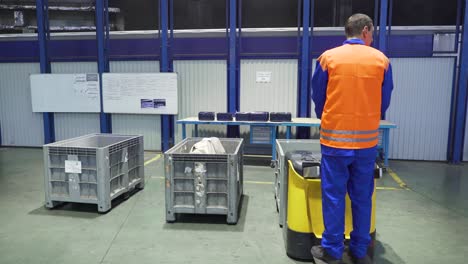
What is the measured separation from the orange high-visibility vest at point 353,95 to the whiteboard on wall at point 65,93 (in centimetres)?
659

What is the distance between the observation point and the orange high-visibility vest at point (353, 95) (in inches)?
92.8

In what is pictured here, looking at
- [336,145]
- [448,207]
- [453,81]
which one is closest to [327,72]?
[336,145]

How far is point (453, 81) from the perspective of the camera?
6703mm

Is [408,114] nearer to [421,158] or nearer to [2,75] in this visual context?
[421,158]

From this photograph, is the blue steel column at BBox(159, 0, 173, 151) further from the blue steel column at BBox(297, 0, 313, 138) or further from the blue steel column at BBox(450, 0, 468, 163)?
the blue steel column at BBox(450, 0, 468, 163)

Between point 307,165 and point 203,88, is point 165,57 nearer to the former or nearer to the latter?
point 203,88

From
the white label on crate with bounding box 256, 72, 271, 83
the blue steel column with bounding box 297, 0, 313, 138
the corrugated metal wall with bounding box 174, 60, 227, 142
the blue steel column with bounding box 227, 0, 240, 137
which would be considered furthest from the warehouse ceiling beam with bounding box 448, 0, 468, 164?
the corrugated metal wall with bounding box 174, 60, 227, 142

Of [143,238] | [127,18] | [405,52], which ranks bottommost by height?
[143,238]

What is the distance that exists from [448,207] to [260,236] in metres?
2.64

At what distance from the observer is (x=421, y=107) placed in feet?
22.6

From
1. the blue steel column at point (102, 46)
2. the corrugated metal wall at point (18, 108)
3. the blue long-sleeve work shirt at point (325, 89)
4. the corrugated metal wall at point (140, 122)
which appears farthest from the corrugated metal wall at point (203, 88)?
the blue long-sleeve work shirt at point (325, 89)

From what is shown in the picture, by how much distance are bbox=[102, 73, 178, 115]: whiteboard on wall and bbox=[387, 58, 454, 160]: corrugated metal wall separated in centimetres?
486

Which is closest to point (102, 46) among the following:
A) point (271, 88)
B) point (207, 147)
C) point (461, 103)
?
point (271, 88)

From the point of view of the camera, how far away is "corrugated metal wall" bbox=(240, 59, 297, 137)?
7203mm
